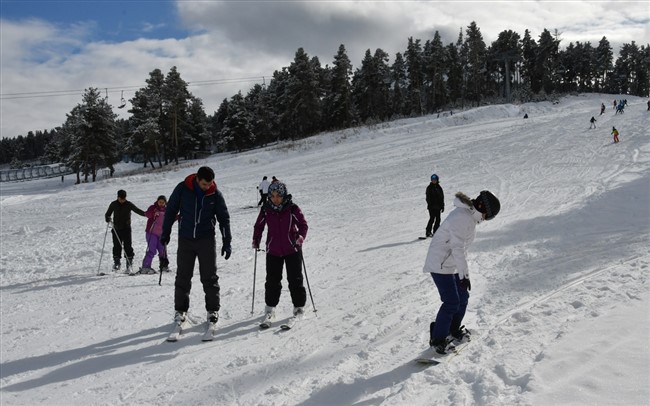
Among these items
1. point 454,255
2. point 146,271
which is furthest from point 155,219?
point 454,255

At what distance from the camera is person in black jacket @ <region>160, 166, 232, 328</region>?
564 cm

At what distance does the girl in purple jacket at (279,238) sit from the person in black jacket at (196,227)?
22.4 inches

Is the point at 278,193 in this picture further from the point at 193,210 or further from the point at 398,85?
the point at 398,85

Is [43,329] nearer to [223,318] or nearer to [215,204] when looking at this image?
[223,318]

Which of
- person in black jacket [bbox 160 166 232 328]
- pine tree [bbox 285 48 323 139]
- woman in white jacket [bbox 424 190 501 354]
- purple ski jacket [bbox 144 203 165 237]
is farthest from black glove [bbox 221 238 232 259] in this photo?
pine tree [bbox 285 48 323 139]

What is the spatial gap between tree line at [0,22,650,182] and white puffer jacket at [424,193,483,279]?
51.2 meters

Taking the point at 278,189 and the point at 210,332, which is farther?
the point at 278,189

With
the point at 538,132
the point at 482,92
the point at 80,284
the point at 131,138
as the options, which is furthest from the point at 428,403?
the point at 482,92

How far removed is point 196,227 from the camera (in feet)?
18.5

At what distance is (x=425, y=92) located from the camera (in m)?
80.4

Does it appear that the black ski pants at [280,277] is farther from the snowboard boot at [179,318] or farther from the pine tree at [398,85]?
the pine tree at [398,85]

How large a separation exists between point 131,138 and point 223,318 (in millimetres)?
52183

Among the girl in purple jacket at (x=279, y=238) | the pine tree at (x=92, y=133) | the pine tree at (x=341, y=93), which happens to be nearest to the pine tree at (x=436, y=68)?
the pine tree at (x=341, y=93)

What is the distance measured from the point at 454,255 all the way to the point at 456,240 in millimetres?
149
